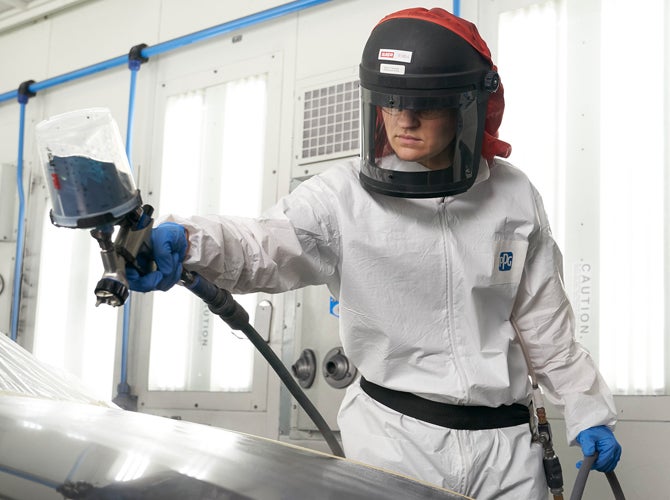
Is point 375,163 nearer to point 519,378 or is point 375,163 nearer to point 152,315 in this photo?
point 519,378

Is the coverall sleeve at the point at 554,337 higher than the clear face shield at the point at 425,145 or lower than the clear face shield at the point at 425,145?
lower

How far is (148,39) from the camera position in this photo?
371cm

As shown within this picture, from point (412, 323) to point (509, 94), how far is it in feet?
3.97

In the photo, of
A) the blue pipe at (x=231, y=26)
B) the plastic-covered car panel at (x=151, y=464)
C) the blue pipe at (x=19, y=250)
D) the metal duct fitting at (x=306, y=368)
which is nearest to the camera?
the plastic-covered car panel at (x=151, y=464)

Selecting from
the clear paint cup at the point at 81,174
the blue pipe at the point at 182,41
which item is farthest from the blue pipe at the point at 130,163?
the clear paint cup at the point at 81,174

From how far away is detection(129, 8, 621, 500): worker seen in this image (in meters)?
1.61

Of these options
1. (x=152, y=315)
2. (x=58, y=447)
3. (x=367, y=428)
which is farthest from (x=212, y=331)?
(x=58, y=447)

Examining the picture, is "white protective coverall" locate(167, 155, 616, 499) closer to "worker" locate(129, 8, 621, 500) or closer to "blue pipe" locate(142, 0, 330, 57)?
"worker" locate(129, 8, 621, 500)

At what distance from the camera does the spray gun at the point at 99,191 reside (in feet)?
3.90

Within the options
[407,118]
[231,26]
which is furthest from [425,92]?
[231,26]

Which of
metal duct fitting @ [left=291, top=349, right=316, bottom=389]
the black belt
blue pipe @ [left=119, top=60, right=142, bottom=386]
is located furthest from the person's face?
blue pipe @ [left=119, top=60, right=142, bottom=386]

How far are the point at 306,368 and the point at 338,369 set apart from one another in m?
0.16

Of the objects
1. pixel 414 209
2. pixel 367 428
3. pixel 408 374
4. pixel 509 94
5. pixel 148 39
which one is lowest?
pixel 367 428

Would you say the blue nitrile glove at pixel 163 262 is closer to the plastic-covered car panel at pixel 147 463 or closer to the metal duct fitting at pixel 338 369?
the plastic-covered car panel at pixel 147 463
